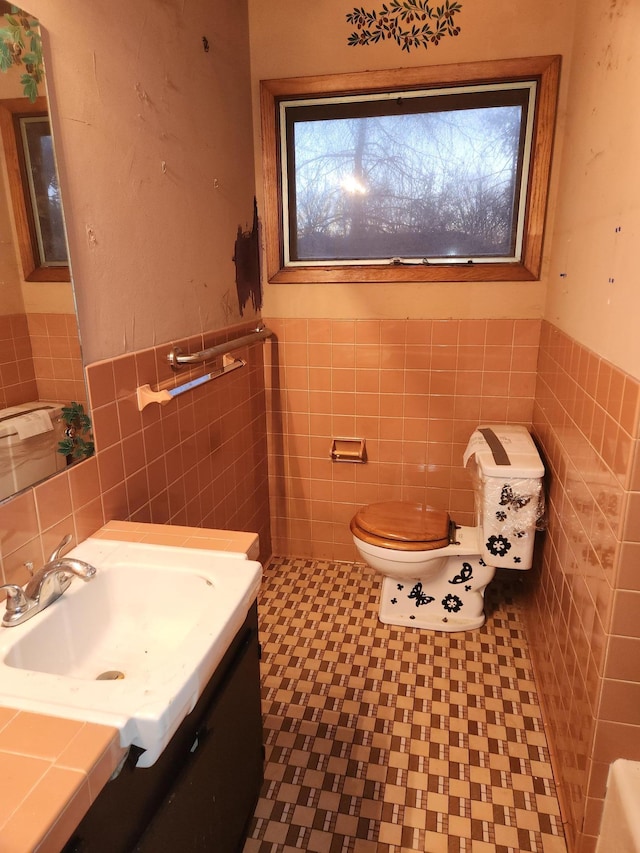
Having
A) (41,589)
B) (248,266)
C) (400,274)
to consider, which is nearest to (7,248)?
(41,589)

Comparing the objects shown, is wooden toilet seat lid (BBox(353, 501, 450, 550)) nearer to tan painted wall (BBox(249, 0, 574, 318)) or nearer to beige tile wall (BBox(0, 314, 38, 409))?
tan painted wall (BBox(249, 0, 574, 318))

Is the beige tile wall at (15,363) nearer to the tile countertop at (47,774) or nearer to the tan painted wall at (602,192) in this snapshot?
the tile countertop at (47,774)

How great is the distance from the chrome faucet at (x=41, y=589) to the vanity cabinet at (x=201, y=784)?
35 centimetres

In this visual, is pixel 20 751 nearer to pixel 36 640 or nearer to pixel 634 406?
pixel 36 640

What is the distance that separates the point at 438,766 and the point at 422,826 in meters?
0.20

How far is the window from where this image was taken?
216cm

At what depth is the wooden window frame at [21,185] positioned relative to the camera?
Result: 105 centimetres

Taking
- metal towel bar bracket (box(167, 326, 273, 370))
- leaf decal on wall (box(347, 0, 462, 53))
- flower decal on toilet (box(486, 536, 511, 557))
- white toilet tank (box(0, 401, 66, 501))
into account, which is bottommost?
flower decal on toilet (box(486, 536, 511, 557))

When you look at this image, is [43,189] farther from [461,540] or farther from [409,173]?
[461,540]

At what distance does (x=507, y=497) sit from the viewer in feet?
6.47

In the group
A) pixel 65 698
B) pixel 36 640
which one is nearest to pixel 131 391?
pixel 36 640

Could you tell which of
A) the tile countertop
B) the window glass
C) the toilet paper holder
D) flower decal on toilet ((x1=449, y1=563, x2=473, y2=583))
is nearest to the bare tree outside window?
the toilet paper holder

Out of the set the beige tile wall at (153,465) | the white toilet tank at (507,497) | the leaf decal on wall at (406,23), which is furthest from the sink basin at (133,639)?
the leaf decal on wall at (406,23)

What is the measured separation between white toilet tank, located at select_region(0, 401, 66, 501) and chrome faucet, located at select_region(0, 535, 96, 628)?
0.17 meters
